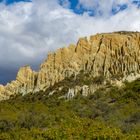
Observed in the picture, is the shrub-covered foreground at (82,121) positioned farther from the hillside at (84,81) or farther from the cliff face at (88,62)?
the cliff face at (88,62)

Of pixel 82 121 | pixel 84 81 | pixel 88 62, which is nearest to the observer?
pixel 82 121

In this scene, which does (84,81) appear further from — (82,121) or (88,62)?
(82,121)

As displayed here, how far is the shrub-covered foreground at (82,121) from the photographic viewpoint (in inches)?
1656

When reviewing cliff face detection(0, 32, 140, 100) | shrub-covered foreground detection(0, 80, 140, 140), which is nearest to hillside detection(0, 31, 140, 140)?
cliff face detection(0, 32, 140, 100)

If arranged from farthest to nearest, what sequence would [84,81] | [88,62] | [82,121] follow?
[88,62]
[84,81]
[82,121]

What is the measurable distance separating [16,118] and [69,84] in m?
75.2

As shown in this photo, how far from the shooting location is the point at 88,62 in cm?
16562

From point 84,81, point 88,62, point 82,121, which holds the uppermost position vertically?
point 88,62

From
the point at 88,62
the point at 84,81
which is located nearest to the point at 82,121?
the point at 84,81

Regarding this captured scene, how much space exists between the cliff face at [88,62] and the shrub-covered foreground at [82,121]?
2360 centimetres

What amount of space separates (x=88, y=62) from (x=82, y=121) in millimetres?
118377

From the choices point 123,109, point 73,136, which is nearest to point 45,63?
point 123,109

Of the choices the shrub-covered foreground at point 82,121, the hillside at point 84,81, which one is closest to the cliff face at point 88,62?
the hillside at point 84,81

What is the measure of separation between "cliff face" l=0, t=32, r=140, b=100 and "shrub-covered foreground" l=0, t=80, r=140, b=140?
929 inches
